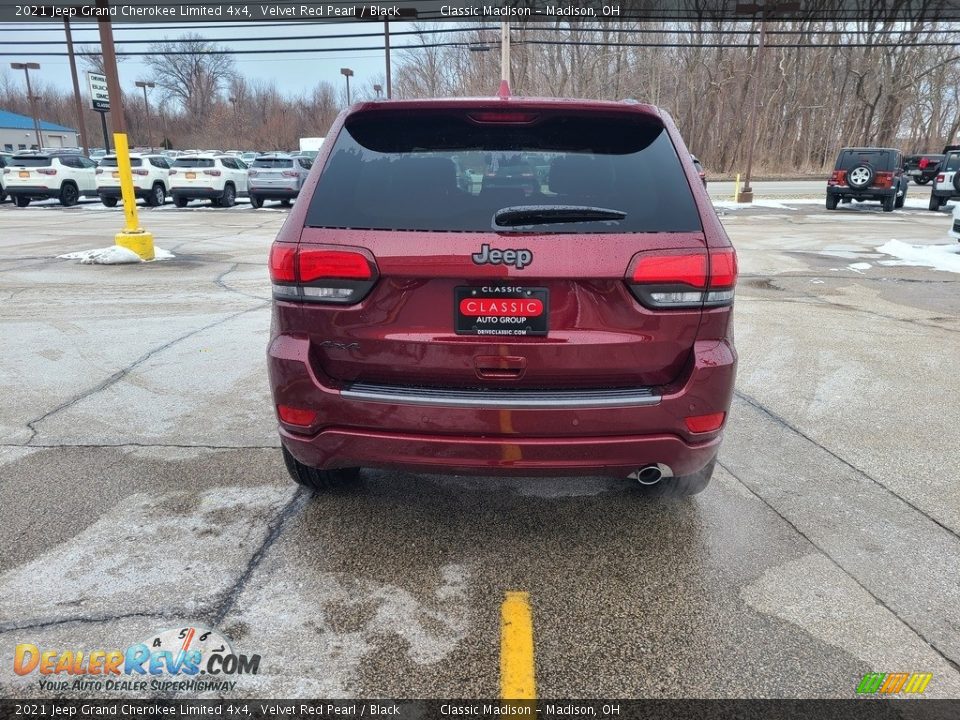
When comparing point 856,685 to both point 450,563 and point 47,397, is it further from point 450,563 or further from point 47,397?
point 47,397

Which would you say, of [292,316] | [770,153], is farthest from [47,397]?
[770,153]

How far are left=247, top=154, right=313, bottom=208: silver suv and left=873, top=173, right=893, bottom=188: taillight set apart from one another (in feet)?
61.1

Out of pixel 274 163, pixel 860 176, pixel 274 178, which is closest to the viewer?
pixel 860 176

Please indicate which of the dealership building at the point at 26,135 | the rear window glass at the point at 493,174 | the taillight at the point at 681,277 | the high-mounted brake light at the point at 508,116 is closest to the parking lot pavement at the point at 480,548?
the taillight at the point at 681,277

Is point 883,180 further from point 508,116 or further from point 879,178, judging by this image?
point 508,116

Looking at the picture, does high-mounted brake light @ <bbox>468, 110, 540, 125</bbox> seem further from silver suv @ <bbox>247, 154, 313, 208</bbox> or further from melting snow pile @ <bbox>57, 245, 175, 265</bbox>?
silver suv @ <bbox>247, 154, 313, 208</bbox>

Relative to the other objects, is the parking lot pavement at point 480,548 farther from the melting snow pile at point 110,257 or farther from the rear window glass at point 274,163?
the rear window glass at point 274,163

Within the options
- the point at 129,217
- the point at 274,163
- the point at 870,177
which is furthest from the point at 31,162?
the point at 870,177

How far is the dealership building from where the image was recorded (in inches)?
3091

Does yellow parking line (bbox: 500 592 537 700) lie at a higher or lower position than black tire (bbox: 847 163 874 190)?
lower

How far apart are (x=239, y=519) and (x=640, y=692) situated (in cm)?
194

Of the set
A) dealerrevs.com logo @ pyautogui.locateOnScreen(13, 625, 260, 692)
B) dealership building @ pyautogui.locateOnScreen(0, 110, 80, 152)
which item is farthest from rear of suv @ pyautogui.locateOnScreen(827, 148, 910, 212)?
dealership building @ pyautogui.locateOnScreen(0, 110, 80, 152)

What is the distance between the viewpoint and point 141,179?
23.1m

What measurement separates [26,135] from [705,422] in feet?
336
